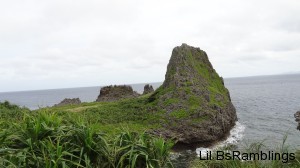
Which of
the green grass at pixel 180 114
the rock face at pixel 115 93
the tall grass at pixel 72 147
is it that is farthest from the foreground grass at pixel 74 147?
the rock face at pixel 115 93

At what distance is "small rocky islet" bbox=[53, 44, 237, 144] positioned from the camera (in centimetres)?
3684

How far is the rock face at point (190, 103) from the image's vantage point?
36906mm

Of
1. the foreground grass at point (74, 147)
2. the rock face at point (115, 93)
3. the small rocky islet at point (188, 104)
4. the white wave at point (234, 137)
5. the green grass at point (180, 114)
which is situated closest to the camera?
the foreground grass at point (74, 147)

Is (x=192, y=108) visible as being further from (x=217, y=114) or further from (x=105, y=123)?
(x=105, y=123)

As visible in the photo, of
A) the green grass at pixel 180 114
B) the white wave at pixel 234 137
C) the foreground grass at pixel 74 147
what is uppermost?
the foreground grass at pixel 74 147

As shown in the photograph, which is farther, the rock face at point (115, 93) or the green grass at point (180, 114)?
the rock face at point (115, 93)

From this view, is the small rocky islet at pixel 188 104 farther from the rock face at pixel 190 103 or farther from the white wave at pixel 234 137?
A: the white wave at pixel 234 137

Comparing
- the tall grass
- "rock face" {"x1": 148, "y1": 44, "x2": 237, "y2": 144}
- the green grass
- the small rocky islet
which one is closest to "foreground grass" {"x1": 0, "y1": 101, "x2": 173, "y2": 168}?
the tall grass

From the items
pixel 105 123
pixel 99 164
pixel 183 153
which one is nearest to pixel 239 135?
pixel 183 153

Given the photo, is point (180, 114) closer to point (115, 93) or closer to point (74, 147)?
point (74, 147)

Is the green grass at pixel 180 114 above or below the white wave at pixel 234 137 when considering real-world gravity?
above

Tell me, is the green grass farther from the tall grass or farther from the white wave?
the tall grass

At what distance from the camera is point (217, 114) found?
4094cm

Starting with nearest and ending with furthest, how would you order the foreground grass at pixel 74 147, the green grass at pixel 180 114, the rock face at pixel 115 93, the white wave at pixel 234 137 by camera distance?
the foreground grass at pixel 74 147
the white wave at pixel 234 137
the green grass at pixel 180 114
the rock face at pixel 115 93
